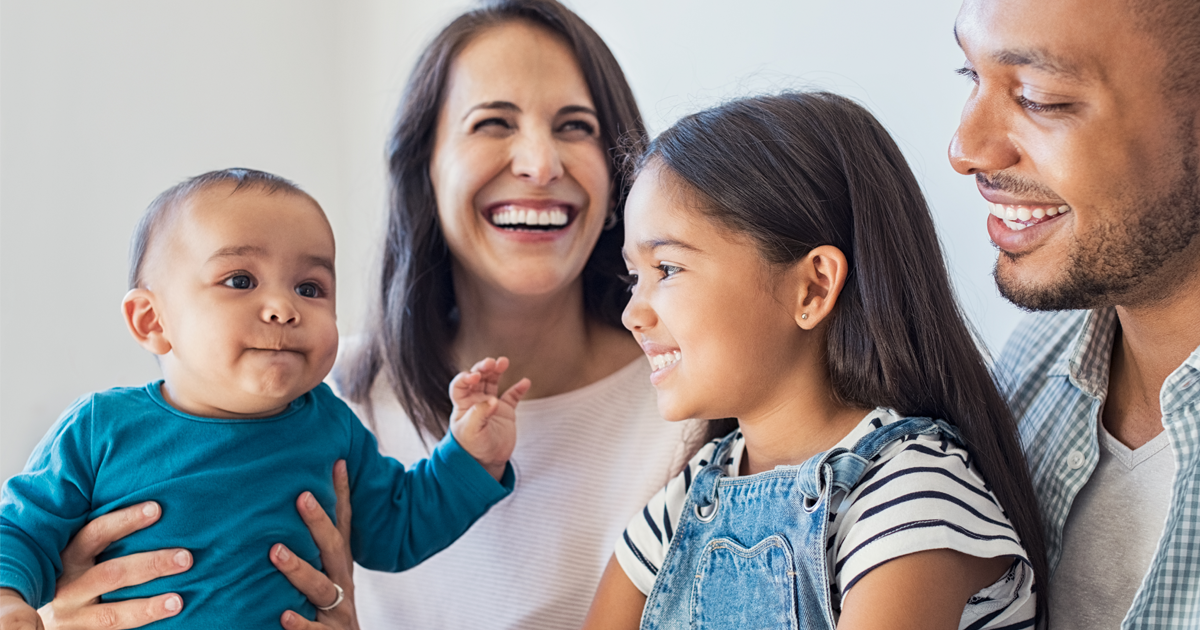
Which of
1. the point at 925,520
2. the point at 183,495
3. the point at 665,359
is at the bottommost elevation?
the point at 925,520

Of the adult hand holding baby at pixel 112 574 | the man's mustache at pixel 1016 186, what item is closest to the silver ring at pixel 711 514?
the man's mustache at pixel 1016 186

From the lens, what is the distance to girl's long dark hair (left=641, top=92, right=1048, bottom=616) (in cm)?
140

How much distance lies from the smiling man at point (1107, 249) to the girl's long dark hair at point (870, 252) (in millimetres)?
94

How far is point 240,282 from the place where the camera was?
4.68 ft

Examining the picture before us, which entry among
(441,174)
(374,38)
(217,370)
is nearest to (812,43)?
(441,174)

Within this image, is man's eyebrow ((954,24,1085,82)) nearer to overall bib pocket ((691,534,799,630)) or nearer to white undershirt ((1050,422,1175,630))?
white undershirt ((1050,422,1175,630))

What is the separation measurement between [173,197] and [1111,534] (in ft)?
4.76

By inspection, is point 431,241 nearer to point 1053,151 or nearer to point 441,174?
point 441,174

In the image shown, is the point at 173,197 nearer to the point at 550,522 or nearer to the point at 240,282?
the point at 240,282

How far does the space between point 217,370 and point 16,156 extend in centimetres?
109

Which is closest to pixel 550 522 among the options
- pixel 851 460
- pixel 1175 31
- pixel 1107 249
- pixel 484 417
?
pixel 484 417

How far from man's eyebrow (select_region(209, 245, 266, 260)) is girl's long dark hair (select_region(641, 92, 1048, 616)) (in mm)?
633

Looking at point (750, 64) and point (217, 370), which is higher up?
point (750, 64)

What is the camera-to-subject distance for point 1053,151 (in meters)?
1.28
